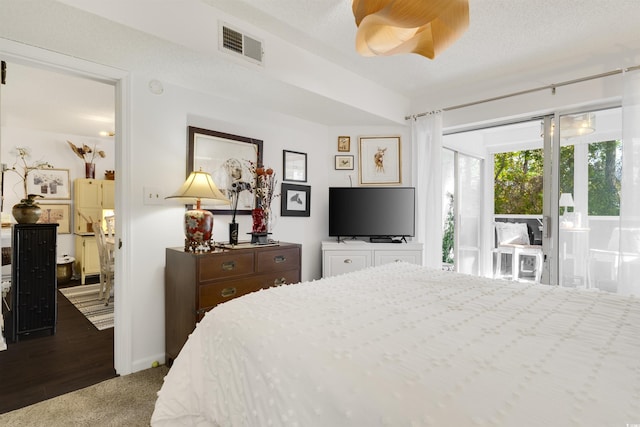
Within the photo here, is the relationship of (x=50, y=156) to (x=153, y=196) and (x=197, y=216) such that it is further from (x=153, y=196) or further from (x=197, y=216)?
(x=197, y=216)

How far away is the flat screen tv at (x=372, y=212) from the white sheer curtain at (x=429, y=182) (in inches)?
5.2

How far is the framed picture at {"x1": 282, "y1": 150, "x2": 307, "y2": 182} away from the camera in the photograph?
3486mm

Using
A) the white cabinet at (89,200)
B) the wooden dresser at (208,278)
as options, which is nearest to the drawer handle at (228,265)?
the wooden dresser at (208,278)

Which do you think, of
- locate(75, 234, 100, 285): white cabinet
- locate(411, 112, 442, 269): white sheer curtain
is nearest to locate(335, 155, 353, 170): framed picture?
locate(411, 112, 442, 269): white sheer curtain

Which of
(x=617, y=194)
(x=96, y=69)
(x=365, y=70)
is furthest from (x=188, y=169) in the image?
(x=617, y=194)

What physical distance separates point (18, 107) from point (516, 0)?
214 inches

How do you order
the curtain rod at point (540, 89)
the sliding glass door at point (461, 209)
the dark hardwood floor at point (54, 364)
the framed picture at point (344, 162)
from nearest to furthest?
the dark hardwood floor at point (54, 364) < the curtain rod at point (540, 89) < the framed picture at point (344, 162) < the sliding glass door at point (461, 209)

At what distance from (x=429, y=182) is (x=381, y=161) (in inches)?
23.7

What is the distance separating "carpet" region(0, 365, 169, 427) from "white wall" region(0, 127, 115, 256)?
4484 mm

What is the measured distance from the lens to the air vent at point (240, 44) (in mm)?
2266

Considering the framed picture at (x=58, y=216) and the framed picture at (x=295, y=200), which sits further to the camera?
the framed picture at (x=58, y=216)

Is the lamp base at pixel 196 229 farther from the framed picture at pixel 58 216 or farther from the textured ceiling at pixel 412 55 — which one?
the framed picture at pixel 58 216

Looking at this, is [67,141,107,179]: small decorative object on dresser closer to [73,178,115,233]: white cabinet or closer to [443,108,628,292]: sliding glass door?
[73,178,115,233]: white cabinet

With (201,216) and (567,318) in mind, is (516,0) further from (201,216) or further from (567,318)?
(201,216)
